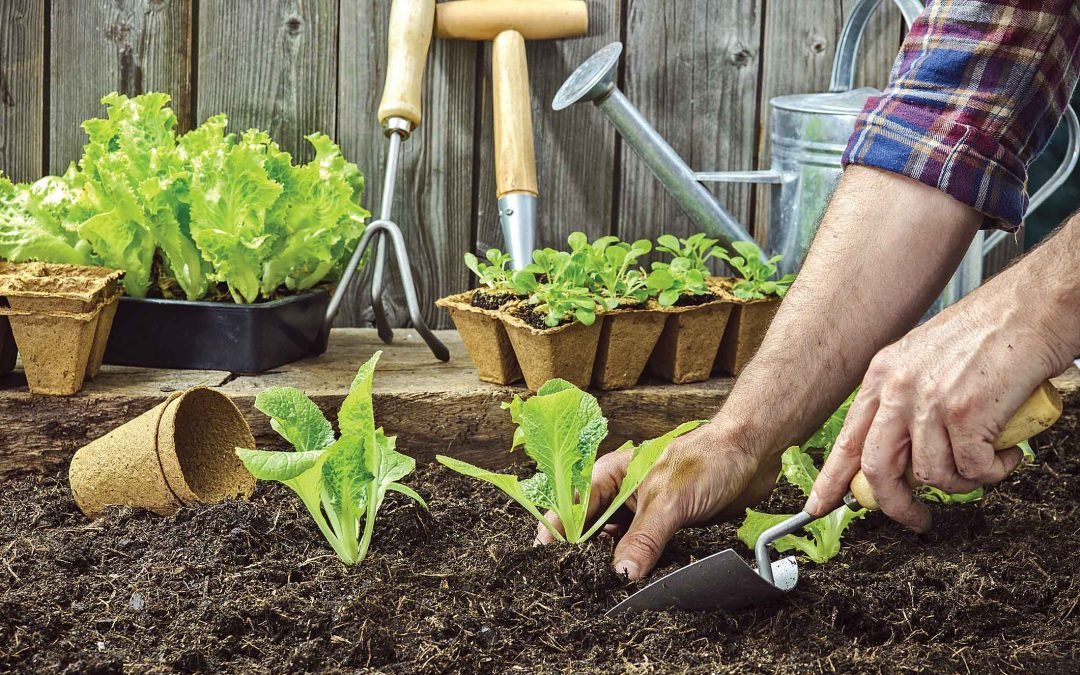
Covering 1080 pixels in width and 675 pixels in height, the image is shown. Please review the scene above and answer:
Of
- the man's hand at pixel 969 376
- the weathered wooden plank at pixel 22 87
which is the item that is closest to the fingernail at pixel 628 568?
the man's hand at pixel 969 376

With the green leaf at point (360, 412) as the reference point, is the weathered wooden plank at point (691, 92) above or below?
above

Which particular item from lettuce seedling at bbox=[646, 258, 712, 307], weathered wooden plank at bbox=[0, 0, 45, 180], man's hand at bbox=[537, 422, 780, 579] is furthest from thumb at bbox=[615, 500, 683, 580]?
weathered wooden plank at bbox=[0, 0, 45, 180]

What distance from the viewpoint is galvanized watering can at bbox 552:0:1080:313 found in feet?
5.90

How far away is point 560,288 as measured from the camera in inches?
62.3

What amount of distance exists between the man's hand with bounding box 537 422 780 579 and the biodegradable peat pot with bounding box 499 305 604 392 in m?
0.28

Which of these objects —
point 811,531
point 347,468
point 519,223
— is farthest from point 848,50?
point 347,468

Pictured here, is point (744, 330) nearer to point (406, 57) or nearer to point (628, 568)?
point (628, 568)

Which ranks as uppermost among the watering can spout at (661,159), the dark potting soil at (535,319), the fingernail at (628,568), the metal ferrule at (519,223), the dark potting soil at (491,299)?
the watering can spout at (661,159)

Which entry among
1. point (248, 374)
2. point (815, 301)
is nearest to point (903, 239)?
point (815, 301)

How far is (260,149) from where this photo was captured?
175 cm

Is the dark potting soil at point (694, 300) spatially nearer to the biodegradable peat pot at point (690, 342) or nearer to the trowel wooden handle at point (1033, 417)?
the biodegradable peat pot at point (690, 342)

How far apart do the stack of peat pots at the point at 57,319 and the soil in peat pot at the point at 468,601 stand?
0.21 metres

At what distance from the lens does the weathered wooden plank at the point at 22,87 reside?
2.04 m

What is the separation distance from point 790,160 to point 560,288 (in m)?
0.53
